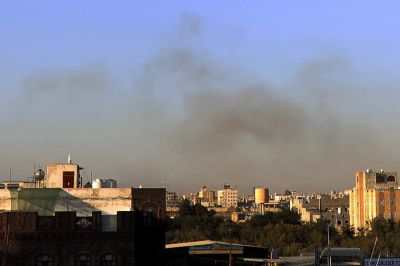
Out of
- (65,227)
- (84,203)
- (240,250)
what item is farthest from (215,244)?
(65,227)

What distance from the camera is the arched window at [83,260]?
58062 millimetres

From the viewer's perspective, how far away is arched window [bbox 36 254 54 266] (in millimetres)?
57938

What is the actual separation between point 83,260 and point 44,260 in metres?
2.33

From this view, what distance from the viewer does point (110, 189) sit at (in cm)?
7731

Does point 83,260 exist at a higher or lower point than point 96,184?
lower

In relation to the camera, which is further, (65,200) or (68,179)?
(68,179)

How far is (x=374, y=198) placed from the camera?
623ft

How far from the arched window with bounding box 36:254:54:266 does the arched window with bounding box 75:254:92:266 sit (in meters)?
1.51

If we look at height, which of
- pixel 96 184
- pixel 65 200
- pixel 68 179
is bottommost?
pixel 65 200

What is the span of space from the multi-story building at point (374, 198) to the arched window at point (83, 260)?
129069 millimetres

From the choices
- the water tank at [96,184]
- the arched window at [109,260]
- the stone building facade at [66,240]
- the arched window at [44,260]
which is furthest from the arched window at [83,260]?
the water tank at [96,184]

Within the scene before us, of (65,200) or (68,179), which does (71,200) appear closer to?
(65,200)

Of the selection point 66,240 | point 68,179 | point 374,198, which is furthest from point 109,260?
point 374,198

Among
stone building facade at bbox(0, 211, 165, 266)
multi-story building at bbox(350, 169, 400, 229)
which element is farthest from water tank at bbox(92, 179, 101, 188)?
multi-story building at bbox(350, 169, 400, 229)
